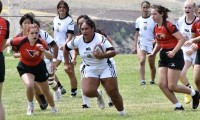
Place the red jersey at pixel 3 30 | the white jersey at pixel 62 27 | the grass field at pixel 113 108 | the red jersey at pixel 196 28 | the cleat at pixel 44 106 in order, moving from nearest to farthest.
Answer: the red jersey at pixel 3 30, the grass field at pixel 113 108, the red jersey at pixel 196 28, the cleat at pixel 44 106, the white jersey at pixel 62 27

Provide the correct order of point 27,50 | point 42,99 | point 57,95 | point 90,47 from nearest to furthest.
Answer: point 90,47
point 27,50
point 42,99
point 57,95

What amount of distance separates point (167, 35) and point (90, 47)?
5.37ft

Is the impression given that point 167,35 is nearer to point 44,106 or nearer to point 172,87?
point 172,87

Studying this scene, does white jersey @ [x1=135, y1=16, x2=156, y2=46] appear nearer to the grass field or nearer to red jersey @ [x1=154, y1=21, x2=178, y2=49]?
the grass field

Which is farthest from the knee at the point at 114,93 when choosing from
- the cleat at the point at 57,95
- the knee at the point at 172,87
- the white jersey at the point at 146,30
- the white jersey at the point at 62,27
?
the white jersey at the point at 146,30

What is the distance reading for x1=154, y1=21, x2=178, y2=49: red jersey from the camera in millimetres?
13312

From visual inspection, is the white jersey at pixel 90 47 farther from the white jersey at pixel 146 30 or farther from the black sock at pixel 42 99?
the white jersey at pixel 146 30

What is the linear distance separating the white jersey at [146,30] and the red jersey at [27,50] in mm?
7270

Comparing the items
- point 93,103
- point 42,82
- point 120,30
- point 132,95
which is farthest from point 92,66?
point 120,30

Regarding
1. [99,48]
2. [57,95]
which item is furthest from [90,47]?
[57,95]

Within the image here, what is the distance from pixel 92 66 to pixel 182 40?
1687 mm

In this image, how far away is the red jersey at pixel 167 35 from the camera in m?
13.3

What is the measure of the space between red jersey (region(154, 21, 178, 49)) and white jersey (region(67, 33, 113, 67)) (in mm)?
Result: 1208

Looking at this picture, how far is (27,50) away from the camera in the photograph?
13352mm
